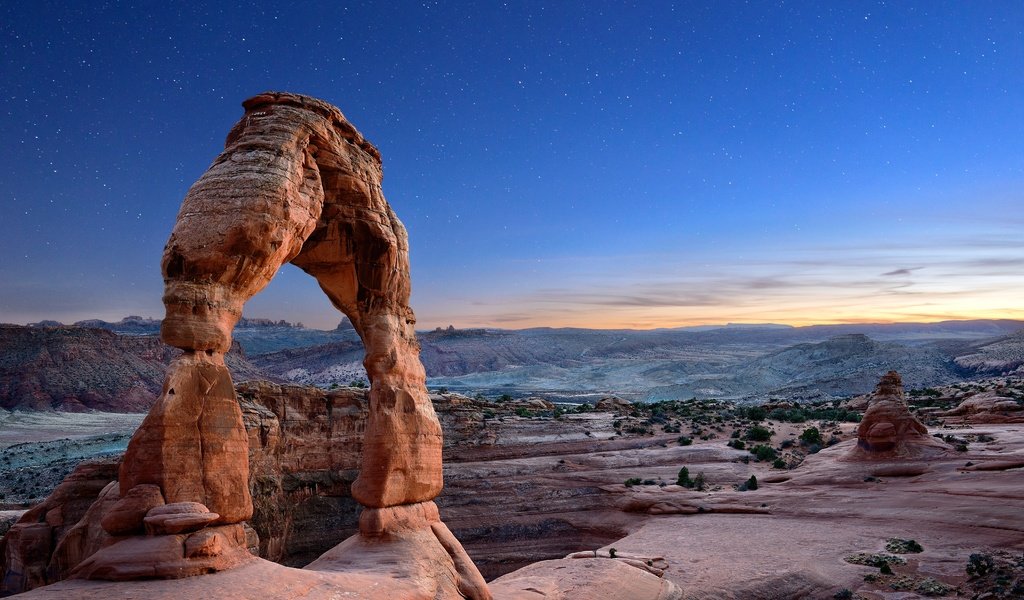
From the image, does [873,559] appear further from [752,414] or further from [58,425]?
[58,425]

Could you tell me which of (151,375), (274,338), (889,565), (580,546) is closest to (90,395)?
(151,375)

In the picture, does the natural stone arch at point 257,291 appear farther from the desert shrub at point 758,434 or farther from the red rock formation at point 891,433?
the desert shrub at point 758,434

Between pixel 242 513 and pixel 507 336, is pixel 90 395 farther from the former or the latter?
pixel 507 336

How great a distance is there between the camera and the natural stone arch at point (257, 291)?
8.44 m

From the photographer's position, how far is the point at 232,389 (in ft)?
30.4

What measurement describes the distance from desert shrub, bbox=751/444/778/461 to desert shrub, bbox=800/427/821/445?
2.93 meters

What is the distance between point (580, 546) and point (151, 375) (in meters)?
77.1

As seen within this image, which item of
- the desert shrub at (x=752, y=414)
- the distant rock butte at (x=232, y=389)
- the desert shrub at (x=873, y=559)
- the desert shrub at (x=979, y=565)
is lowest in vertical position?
the desert shrub at (x=873, y=559)

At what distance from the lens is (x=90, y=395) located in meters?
74.2

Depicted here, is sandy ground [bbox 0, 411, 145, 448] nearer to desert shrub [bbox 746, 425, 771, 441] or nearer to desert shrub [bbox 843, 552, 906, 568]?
desert shrub [bbox 746, 425, 771, 441]

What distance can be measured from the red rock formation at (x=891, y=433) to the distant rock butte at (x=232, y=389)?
15104 millimetres

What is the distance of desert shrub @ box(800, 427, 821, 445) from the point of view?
3393cm

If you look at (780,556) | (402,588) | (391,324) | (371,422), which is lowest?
(780,556)

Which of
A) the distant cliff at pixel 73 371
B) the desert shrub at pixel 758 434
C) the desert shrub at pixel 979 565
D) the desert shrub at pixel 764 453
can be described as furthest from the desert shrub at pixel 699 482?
the distant cliff at pixel 73 371
